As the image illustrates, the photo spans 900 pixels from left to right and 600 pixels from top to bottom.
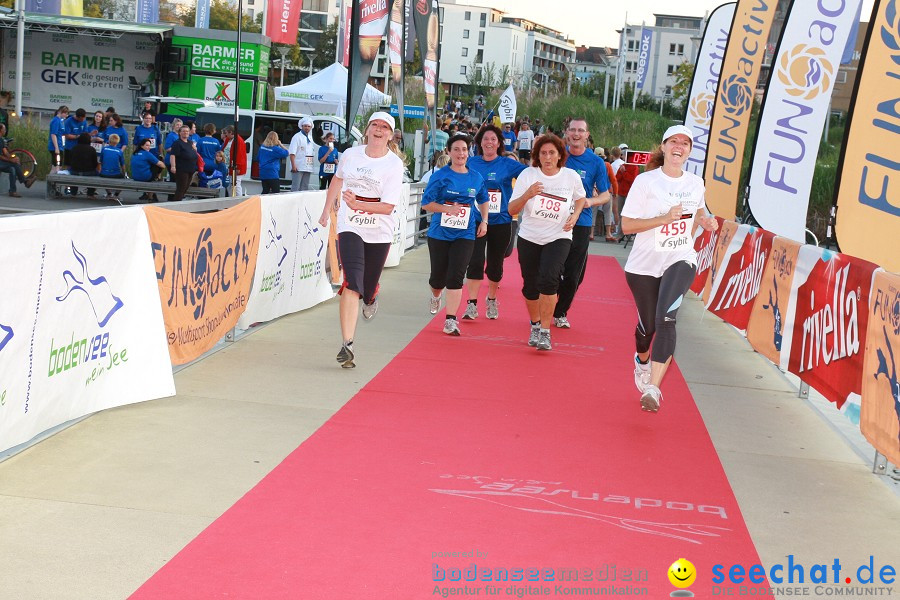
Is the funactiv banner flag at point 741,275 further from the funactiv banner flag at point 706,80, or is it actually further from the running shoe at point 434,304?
the funactiv banner flag at point 706,80

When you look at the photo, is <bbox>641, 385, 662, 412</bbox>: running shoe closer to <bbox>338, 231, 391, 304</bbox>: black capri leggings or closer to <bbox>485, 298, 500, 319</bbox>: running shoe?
<bbox>338, 231, 391, 304</bbox>: black capri leggings

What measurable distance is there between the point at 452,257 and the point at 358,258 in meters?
2.26

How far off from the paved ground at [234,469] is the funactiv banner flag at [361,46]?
4.78 meters

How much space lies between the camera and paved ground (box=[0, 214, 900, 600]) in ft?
15.3

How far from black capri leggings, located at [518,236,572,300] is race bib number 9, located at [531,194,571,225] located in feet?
0.80

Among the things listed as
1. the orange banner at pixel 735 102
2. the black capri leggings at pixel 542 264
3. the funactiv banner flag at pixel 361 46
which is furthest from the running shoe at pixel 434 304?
the orange banner at pixel 735 102

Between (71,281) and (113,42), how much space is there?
3697 centimetres

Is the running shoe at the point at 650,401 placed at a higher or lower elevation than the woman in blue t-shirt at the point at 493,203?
lower

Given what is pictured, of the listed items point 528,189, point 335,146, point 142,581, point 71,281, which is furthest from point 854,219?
point 335,146

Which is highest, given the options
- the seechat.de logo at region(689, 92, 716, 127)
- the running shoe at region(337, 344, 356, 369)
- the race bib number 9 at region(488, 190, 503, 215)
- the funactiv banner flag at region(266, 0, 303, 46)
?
the funactiv banner flag at region(266, 0, 303, 46)

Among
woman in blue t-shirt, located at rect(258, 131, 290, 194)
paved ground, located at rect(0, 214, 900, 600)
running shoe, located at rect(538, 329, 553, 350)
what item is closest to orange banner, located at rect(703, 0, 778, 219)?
running shoe, located at rect(538, 329, 553, 350)

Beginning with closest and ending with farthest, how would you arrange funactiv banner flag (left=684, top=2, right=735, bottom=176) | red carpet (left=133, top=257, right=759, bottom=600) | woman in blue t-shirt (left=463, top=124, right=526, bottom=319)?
red carpet (left=133, top=257, right=759, bottom=600), woman in blue t-shirt (left=463, top=124, right=526, bottom=319), funactiv banner flag (left=684, top=2, right=735, bottom=176)

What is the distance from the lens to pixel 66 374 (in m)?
6.28

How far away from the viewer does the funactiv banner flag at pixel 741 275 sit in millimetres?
11594
